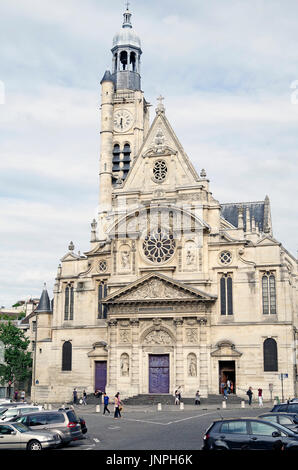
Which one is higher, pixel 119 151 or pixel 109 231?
pixel 119 151

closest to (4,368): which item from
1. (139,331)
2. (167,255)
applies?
(139,331)

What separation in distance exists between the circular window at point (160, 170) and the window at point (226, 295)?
34.9ft

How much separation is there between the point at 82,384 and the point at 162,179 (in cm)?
1908

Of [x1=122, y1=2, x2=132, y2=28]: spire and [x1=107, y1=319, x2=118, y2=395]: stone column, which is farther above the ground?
[x1=122, y1=2, x2=132, y2=28]: spire

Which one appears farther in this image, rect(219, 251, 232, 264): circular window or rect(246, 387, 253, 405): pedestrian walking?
rect(219, 251, 232, 264): circular window

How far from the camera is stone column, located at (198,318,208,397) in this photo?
48188 mm

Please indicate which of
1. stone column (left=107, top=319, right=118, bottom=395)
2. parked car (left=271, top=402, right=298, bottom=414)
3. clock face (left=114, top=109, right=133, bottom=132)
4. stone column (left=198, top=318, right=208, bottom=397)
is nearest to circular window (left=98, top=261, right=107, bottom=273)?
stone column (left=107, top=319, right=118, bottom=395)

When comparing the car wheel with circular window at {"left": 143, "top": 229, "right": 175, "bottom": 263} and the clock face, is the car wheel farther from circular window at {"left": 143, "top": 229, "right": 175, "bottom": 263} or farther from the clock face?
the clock face

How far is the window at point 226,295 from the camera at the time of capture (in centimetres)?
4991

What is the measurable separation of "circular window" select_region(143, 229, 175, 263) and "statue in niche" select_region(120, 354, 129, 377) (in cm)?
836

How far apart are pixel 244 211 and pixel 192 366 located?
64.4 feet

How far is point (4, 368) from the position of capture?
200 ft

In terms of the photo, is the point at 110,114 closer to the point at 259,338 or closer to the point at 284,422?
the point at 259,338
